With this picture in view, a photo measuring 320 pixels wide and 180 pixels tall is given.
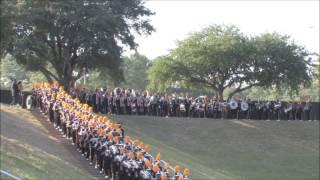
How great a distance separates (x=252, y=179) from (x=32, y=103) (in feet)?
37.0

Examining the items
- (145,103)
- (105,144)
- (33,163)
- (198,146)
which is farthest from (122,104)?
(105,144)

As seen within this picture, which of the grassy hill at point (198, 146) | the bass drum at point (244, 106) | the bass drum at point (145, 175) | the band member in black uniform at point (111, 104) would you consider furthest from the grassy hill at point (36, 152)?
the bass drum at point (244, 106)

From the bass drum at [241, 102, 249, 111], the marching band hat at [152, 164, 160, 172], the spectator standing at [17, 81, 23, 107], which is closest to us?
the marching band hat at [152, 164, 160, 172]

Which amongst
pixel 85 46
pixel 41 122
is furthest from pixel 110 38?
pixel 41 122

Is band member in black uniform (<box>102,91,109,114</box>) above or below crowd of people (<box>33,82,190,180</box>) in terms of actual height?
above

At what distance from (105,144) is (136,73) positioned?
7197cm

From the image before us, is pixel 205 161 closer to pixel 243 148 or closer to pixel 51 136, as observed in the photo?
pixel 243 148

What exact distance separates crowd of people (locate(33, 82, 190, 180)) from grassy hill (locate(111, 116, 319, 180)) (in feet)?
17.6

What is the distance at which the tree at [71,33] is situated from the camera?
4166 cm

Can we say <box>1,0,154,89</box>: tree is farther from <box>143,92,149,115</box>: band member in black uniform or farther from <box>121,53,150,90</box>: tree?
<box>121,53,150,90</box>: tree

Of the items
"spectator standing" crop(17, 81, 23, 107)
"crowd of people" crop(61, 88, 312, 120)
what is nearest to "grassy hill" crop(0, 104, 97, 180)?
"spectator standing" crop(17, 81, 23, 107)

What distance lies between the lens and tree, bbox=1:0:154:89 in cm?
4166

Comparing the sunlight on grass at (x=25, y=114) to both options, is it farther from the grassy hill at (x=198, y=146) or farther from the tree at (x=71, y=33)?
the tree at (x=71, y=33)

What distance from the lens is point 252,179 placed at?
96.6ft
